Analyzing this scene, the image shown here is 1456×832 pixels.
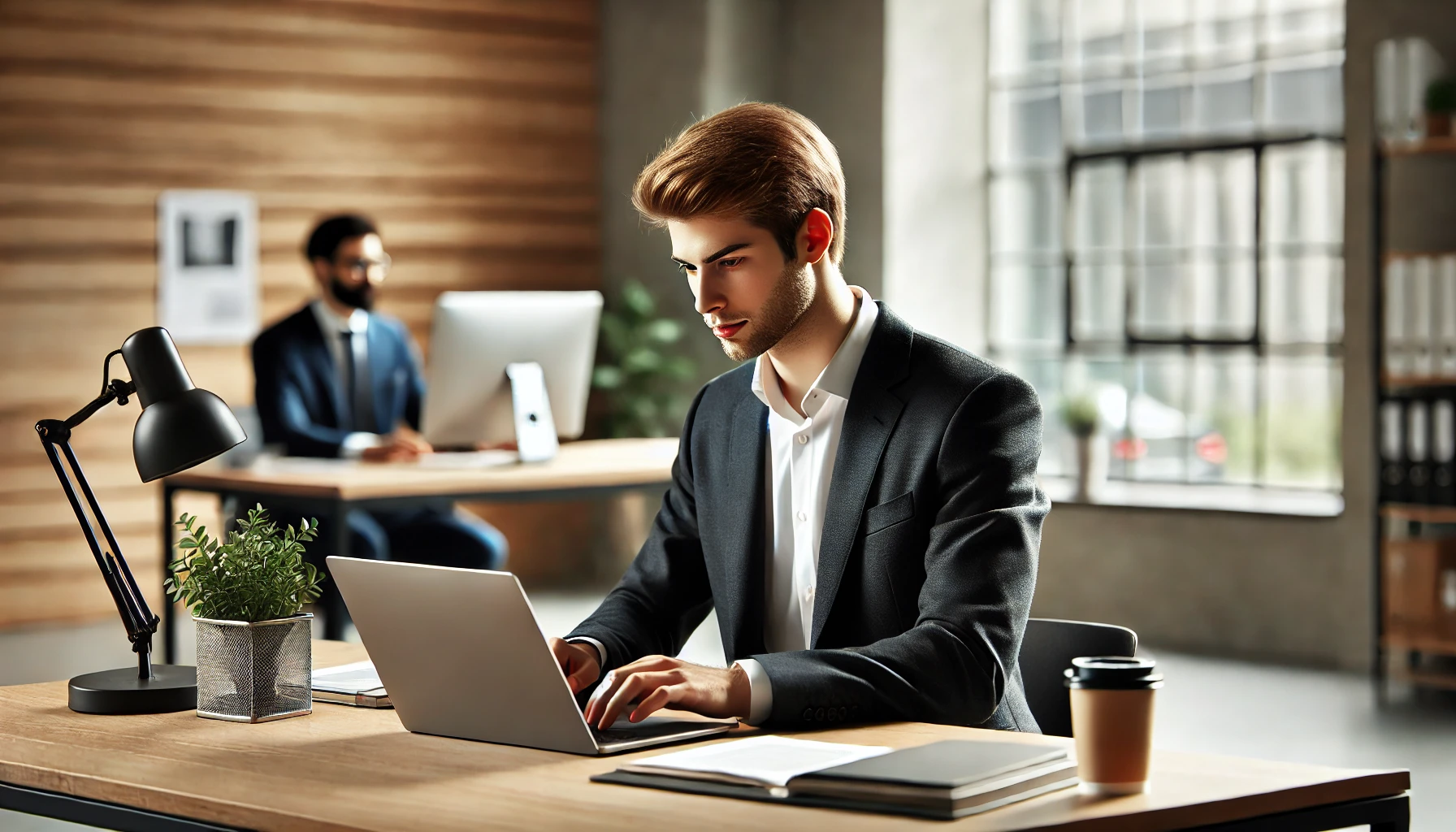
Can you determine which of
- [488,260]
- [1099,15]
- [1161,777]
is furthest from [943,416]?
[488,260]

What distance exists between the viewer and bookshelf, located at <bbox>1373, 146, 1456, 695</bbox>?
18.6 ft

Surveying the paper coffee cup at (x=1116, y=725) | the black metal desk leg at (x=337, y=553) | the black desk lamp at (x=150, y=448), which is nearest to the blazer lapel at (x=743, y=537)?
the black desk lamp at (x=150, y=448)

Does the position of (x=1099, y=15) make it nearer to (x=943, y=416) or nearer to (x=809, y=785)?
(x=943, y=416)

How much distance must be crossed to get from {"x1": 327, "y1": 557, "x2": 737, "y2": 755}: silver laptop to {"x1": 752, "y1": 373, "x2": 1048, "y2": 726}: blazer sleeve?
0.12 metres

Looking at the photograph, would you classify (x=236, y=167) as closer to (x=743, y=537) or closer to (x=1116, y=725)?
(x=743, y=537)

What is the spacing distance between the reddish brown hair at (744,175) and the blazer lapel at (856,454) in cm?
18

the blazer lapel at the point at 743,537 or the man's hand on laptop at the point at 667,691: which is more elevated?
the blazer lapel at the point at 743,537

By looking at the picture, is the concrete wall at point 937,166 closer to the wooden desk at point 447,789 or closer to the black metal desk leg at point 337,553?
the black metal desk leg at point 337,553

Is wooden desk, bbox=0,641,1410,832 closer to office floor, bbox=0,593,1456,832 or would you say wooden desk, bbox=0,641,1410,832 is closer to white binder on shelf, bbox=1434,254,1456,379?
office floor, bbox=0,593,1456,832

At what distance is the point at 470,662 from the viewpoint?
174 centimetres

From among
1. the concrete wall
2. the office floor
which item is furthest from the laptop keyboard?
the concrete wall

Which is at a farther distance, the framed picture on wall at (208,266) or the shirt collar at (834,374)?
the framed picture on wall at (208,266)

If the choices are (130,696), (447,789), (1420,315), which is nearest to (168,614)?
(130,696)

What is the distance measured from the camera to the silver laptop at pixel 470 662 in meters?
1.68
